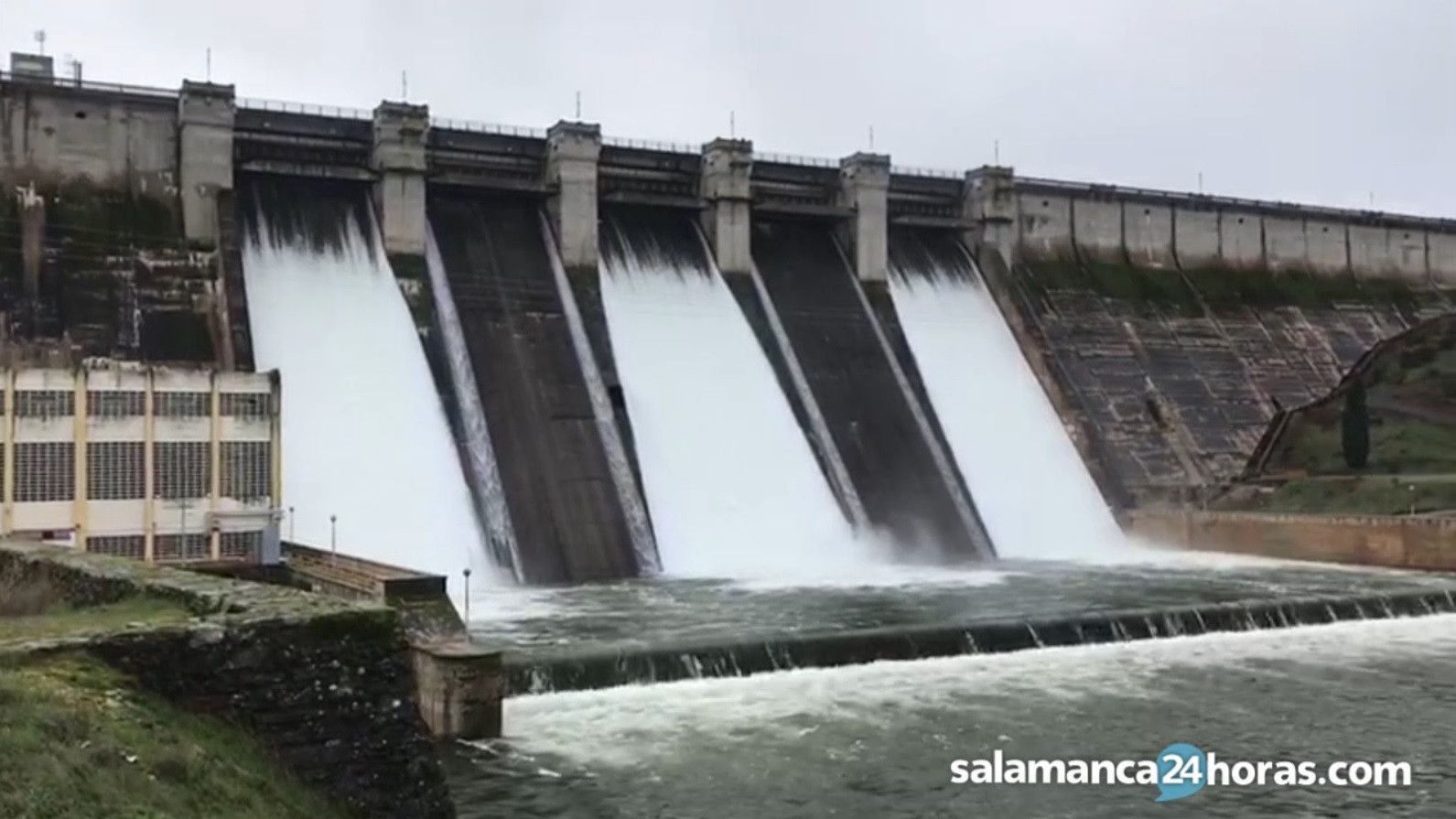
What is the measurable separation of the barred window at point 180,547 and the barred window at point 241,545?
0.54 feet

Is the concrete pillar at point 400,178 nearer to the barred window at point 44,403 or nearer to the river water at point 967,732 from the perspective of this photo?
the barred window at point 44,403

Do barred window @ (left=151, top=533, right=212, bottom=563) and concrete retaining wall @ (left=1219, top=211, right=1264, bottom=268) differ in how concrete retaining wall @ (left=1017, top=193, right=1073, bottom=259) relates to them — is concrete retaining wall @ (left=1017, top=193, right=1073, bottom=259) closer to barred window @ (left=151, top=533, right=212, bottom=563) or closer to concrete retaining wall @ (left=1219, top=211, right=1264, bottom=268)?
concrete retaining wall @ (left=1219, top=211, right=1264, bottom=268)

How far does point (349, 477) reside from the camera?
68.7 ft

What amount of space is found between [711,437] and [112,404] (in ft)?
40.6

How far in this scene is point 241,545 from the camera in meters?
15.3

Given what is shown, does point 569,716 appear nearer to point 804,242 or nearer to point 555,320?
point 555,320

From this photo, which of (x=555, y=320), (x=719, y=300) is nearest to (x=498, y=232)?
(x=555, y=320)

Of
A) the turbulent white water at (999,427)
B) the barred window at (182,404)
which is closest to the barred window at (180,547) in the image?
the barred window at (182,404)

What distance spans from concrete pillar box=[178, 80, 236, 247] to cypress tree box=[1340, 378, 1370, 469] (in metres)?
23.2

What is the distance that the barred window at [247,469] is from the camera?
15.3m

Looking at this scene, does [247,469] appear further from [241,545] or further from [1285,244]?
[1285,244]

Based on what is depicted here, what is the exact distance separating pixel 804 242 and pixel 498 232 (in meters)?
7.78

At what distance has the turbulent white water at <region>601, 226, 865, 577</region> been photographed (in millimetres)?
23266

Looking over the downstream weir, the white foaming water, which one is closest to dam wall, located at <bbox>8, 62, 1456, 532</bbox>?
the downstream weir
